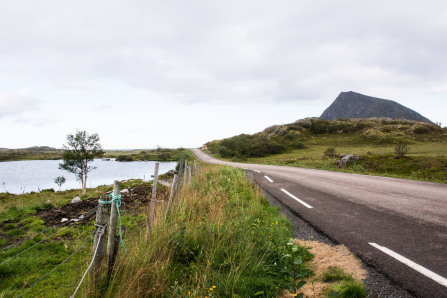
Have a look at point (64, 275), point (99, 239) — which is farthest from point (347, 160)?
point (99, 239)

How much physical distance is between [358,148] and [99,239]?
5996cm

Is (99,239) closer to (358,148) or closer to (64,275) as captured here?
(64,275)

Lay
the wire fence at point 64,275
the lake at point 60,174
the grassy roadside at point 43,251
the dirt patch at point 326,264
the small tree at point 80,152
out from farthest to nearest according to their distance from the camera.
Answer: the lake at point 60,174 → the small tree at point 80,152 → the grassy roadside at point 43,251 → the dirt patch at point 326,264 → the wire fence at point 64,275

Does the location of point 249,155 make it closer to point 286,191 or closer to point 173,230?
point 286,191

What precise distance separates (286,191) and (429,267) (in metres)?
7.10

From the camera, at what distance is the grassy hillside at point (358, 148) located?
18.5m

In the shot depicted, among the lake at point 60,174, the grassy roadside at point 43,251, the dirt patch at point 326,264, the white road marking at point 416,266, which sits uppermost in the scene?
the white road marking at point 416,266

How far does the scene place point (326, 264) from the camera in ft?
13.0

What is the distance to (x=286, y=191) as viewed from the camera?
10.6 metres

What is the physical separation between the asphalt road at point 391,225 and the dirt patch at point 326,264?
23cm

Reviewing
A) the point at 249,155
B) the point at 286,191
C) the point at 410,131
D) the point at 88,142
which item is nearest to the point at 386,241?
the point at 286,191

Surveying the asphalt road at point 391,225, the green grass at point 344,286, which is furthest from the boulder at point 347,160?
the green grass at point 344,286

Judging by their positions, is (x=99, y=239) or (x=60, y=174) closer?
(x=99, y=239)

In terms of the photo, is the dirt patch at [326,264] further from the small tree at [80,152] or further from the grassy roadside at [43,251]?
the small tree at [80,152]
